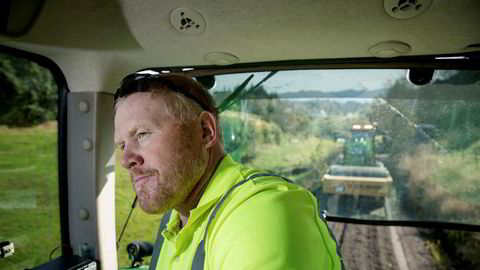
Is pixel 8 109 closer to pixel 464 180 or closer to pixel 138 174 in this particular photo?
pixel 138 174

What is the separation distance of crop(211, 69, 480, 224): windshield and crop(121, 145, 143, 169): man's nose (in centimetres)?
153

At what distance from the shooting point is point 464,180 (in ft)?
8.86

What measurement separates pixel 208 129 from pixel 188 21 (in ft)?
2.30

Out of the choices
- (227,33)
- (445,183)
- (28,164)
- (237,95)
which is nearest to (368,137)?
(445,183)

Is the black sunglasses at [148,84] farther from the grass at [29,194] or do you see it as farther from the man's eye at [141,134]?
the grass at [29,194]

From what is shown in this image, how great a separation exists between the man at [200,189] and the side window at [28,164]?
1.27 m

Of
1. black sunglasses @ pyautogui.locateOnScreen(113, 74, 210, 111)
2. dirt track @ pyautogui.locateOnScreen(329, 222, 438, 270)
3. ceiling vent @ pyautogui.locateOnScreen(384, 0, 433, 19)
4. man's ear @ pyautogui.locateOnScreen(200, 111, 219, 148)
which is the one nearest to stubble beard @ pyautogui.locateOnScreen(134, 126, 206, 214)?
man's ear @ pyautogui.locateOnScreen(200, 111, 219, 148)

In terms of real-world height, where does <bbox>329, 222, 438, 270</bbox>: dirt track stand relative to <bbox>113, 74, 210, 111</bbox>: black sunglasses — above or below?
below

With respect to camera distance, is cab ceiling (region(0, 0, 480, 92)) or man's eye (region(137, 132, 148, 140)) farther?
cab ceiling (region(0, 0, 480, 92))

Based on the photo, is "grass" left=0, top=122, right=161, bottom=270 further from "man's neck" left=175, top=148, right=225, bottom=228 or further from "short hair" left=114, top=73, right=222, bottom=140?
"man's neck" left=175, top=148, right=225, bottom=228

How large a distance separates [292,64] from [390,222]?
5.52ft

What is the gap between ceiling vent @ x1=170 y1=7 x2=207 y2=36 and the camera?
1.78 meters

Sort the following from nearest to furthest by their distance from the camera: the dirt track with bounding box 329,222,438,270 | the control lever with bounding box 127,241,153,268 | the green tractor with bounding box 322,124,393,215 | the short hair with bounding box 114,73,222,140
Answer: the short hair with bounding box 114,73,222,140
the control lever with bounding box 127,241,153,268
the green tractor with bounding box 322,124,393,215
the dirt track with bounding box 329,222,438,270

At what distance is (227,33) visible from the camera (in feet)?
6.54
